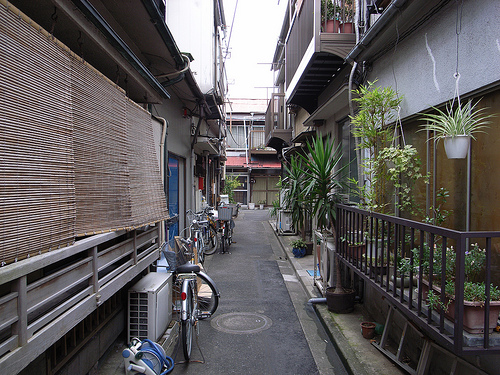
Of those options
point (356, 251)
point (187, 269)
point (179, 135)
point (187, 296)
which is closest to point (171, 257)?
point (187, 269)

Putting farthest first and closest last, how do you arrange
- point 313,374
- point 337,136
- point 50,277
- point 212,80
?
point 212,80, point 337,136, point 313,374, point 50,277

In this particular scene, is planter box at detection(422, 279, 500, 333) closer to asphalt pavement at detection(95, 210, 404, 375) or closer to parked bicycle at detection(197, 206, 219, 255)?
asphalt pavement at detection(95, 210, 404, 375)

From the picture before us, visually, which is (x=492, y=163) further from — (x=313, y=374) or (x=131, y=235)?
(x=131, y=235)

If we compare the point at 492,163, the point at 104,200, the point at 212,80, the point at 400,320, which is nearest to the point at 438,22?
the point at 492,163

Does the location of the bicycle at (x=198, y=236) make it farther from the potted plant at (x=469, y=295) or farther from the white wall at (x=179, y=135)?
the potted plant at (x=469, y=295)

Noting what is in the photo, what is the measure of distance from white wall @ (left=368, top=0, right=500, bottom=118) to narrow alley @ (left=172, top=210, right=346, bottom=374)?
11.4ft

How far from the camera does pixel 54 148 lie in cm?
220

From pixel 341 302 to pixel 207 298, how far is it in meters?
2.23

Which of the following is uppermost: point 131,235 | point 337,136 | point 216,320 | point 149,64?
point 149,64

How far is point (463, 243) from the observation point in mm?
2227

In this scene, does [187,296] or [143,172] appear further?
[187,296]

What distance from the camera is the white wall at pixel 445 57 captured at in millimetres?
2920

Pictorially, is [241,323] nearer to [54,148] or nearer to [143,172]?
[143,172]

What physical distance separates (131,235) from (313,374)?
106 inches
